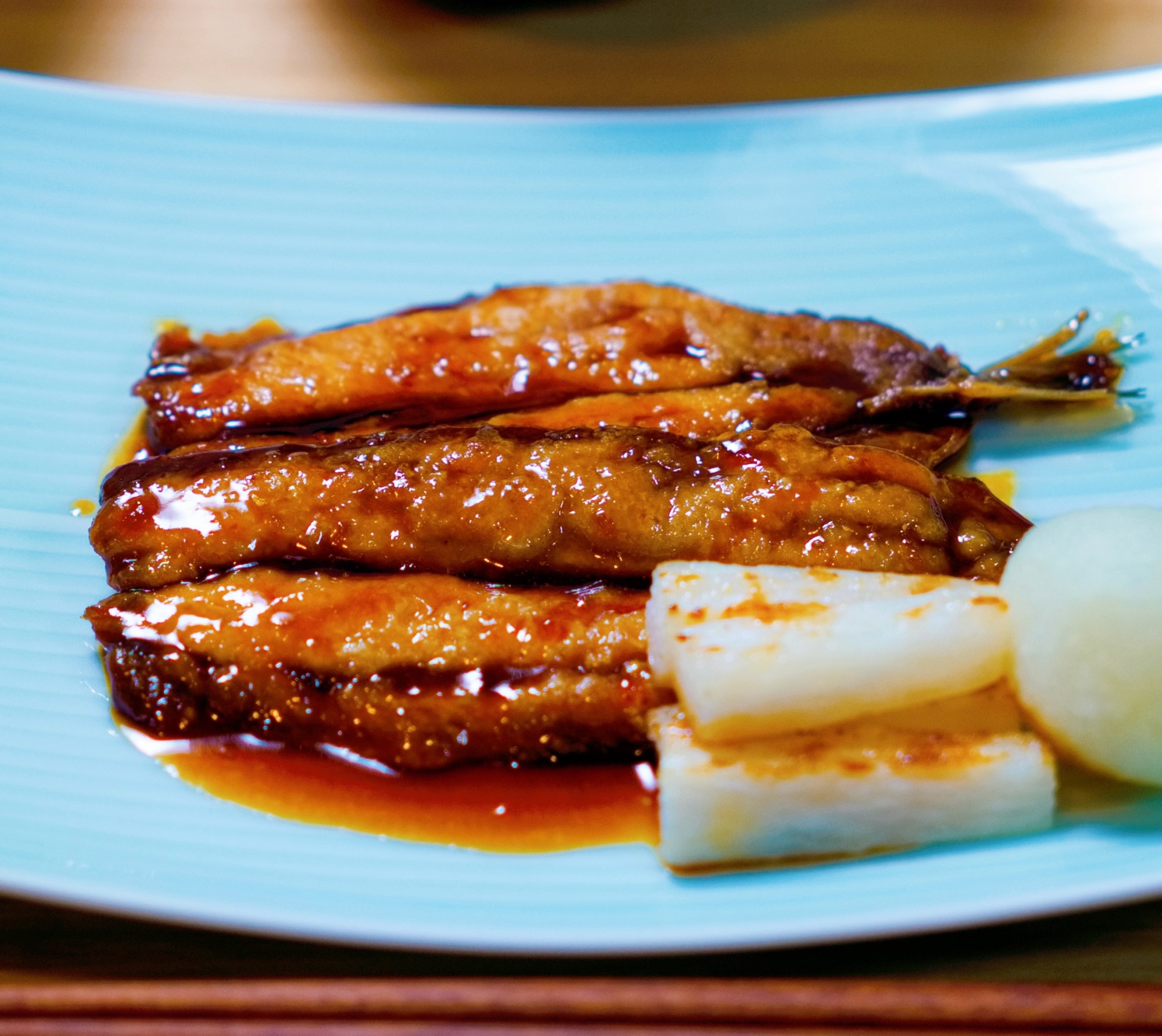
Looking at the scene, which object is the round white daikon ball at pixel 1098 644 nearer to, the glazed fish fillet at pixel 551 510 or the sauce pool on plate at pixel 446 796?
the glazed fish fillet at pixel 551 510

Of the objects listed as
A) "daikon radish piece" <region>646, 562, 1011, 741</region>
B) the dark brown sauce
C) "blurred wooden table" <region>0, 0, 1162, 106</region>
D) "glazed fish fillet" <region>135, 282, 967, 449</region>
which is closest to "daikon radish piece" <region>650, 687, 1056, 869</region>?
"daikon radish piece" <region>646, 562, 1011, 741</region>

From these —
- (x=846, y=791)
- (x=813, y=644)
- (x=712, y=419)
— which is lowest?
(x=846, y=791)

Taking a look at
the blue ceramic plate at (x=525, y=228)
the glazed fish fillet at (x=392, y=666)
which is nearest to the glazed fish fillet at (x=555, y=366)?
the blue ceramic plate at (x=525, y=228)

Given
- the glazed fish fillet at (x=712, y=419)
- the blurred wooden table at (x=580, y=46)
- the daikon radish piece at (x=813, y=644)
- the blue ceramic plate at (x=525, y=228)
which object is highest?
the blurred wooden table at (x=580, y=46)

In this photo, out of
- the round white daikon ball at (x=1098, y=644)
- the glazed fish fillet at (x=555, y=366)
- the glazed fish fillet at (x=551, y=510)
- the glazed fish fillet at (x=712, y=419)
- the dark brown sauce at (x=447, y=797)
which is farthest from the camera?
the glazed fish fillet at (x=555, y=366)

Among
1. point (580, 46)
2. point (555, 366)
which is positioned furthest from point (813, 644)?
point (580, 46)

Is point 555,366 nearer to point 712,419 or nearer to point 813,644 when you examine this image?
point 712,419
